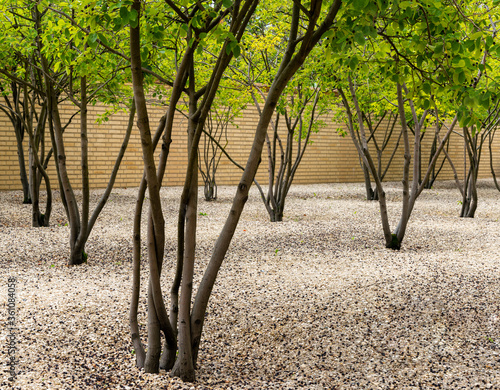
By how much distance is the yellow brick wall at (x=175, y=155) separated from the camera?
9922 millimetres

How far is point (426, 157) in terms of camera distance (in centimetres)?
1531

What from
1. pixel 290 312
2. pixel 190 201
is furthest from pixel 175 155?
pixel 190 201

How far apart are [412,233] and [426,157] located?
10709 millimetres

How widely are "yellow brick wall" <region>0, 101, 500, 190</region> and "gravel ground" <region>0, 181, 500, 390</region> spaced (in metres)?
5.27

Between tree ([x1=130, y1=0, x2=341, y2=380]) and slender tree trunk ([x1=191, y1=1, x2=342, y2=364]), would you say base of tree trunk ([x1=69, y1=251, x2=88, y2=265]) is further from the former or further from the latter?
slender tree trunk ([x1=191, y1=1, x2=342, y2=364])

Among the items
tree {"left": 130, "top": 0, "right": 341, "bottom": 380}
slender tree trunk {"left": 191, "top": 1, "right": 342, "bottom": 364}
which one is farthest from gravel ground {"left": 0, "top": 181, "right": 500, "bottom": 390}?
slender tree trunk {"left": 191, "top": 1, "right": 342, "bottom": 364}

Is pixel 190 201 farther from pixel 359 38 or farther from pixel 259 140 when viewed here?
pixel 359 38

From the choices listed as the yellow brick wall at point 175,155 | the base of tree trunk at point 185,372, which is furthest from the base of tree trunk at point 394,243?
the yellow brick wall at point 175,155

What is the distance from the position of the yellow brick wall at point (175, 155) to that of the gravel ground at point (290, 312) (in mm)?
5272

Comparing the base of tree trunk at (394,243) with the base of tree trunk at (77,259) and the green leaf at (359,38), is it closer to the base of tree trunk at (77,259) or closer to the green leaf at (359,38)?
the base of tree trunk at (77,259)

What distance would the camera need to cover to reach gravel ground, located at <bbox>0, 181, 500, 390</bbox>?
2.06 m

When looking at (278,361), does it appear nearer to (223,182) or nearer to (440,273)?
(440,273)

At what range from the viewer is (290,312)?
2.81 meters

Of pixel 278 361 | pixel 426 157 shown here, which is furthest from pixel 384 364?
pixel 426 157
